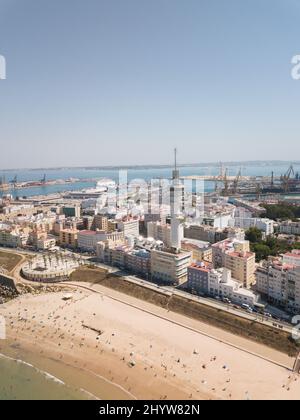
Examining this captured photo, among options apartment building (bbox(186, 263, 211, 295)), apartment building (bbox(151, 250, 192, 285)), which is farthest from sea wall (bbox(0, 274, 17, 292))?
apartment building (bbox(186, 263, 211, 295))

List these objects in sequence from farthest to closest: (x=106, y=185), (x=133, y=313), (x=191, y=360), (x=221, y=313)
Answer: (x=106, y=185), (x=133, y=313), (x=221, y=313), (x=191, y=360)

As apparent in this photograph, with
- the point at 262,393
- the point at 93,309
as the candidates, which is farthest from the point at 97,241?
the point at 262,393

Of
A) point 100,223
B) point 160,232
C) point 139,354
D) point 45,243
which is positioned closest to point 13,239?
point 45,243

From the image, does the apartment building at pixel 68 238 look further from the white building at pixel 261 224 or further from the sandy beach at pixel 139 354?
the white building at pixel 261 224

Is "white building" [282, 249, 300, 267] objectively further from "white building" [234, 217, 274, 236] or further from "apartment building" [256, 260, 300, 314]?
"white building" [234, 217, 274, 236]

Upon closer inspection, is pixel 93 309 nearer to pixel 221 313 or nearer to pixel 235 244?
pixel 221 313

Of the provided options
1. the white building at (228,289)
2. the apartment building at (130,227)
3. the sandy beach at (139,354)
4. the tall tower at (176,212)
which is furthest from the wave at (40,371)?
the apartment building at (130,227)
